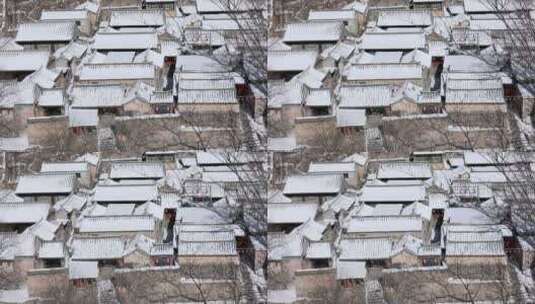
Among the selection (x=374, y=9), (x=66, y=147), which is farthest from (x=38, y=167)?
(x=374, y=9)

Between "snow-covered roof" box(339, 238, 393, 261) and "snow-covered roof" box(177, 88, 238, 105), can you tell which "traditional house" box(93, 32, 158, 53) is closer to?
"snow-covered roof" box(177, 88, 238, 105)

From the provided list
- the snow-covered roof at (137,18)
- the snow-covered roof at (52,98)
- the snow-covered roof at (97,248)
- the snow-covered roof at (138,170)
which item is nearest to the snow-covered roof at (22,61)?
the snow-covered roof at (52,98)

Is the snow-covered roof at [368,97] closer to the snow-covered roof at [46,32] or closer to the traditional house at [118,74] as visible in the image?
the traditional house at [118,74]

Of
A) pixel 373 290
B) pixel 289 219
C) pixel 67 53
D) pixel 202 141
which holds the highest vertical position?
pixel 67 53

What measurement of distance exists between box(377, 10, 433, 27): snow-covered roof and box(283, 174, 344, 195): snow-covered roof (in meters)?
0.74

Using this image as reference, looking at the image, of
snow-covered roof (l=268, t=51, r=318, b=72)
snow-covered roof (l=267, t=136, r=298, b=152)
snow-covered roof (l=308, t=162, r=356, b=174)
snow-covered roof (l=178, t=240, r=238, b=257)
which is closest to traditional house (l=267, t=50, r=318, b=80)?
snow-covered roof (l=268, t=51, r=318, b=72)

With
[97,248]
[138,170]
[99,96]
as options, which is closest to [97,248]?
[97,248]

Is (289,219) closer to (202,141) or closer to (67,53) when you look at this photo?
(202,141)

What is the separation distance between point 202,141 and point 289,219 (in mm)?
534

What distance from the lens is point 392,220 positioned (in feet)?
16.3

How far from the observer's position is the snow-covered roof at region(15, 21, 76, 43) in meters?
5.32

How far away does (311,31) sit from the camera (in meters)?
5.16

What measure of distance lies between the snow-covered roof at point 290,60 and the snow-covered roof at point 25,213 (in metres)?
1.18

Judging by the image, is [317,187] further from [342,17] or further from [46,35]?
[46,35]
